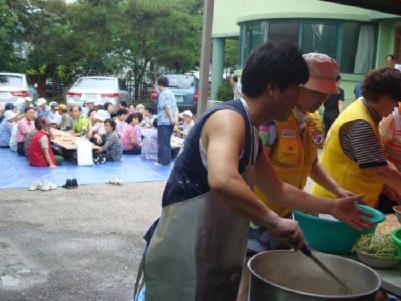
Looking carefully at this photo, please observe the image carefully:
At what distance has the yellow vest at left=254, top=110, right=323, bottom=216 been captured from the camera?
9.00 ft

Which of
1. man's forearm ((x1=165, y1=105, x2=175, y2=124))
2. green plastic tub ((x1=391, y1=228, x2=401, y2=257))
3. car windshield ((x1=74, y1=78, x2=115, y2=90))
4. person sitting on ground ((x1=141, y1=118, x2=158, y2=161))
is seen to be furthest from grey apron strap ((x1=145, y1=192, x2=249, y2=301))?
car windshield ((x1=74, y1=78, x2=115, y2=90))

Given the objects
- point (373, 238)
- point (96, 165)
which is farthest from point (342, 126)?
point (96, 165)

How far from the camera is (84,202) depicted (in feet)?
24.2

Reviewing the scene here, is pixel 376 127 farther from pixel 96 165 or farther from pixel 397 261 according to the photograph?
pixel 96 165

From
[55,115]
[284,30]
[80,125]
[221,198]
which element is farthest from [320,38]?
[221,198]

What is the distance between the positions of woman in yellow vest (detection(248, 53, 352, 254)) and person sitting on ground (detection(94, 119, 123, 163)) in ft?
25.7

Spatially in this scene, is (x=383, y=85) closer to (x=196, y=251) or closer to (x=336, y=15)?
(x=196, y=251)

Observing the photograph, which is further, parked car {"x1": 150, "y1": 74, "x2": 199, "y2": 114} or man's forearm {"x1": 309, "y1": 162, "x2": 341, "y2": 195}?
parked car {"x1": 150, "y1": 74, "x2": 199, "y2": 114}

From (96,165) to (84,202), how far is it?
284 cm

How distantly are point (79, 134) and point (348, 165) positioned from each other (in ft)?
32.3

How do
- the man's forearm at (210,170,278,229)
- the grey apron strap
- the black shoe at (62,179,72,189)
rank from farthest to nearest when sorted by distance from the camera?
the black shoe at (62,179,72,189) → the grey apron strap → the man's forearm at (210,170,278,229)

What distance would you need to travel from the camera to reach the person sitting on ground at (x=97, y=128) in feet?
35.7

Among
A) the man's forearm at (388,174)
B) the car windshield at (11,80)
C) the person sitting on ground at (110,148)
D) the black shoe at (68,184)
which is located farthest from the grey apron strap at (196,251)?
the car windshield at (11,80)

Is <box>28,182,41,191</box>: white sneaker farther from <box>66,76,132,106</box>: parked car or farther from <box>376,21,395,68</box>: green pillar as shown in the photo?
<box>376,21,395,68</box>: green pillar
